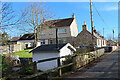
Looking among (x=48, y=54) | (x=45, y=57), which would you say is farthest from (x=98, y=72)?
(x=45, y=57)

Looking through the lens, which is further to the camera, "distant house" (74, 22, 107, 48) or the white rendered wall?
"distant house" (74, 22, 107, 48)

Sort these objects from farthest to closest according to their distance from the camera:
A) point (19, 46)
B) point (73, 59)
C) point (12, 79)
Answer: point (19, 46)
point (73, 59)
point (12, 79)

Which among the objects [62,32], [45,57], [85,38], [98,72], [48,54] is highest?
[62,32]

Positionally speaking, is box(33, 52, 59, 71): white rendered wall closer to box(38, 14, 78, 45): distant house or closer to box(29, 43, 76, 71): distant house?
box(29, 43, 76, 71): distant house

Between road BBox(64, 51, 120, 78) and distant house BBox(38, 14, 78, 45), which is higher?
distant house BBox(38, 14, 78, 45)

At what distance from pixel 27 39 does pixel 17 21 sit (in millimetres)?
35720

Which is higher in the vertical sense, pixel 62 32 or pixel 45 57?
pixel 62 32

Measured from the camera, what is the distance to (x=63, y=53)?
12531 millimetres

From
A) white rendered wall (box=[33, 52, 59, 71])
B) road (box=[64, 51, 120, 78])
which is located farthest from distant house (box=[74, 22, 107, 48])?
road (box=[64, 51, 120, 78])

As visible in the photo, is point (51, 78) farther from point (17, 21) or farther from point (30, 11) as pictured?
point (30, 11)

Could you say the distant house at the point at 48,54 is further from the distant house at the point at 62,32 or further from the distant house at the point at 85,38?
the distant house at the point at 62,32

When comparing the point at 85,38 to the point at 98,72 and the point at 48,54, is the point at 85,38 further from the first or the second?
the point at 98,72

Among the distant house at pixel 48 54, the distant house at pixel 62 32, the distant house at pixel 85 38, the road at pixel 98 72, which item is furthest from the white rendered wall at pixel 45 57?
the distant house at pixel 62 32

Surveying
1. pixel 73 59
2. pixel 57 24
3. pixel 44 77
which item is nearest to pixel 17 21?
pixel 44 77
